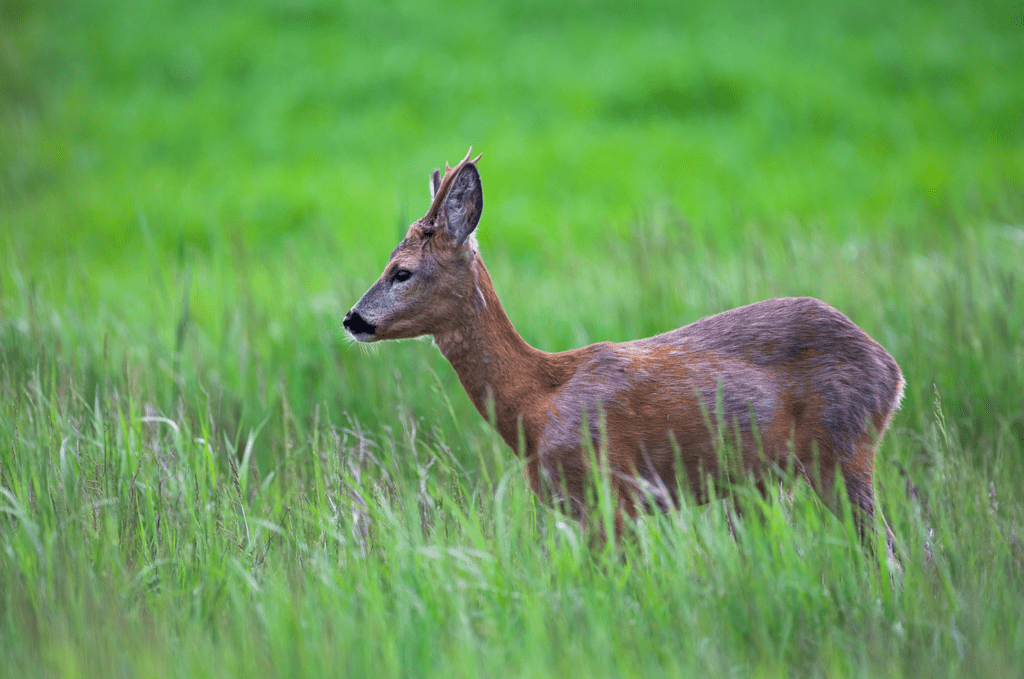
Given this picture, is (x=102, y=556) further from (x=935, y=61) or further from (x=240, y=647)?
(x=935, y=61)

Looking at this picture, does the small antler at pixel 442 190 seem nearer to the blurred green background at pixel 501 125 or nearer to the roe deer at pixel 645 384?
the roe deer at pixel 645 384

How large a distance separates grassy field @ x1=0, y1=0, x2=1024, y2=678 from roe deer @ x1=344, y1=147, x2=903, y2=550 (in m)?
0.22

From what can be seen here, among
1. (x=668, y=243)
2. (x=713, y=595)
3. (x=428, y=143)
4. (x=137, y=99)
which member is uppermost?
(x=137, y=99)

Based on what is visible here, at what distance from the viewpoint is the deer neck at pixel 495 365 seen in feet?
11.5

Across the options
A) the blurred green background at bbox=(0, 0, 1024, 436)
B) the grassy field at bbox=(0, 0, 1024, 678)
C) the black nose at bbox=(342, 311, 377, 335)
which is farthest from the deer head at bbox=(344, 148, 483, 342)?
the blurred green background at bbox=(0, 0, 1024, 436)

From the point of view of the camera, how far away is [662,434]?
11.3ft

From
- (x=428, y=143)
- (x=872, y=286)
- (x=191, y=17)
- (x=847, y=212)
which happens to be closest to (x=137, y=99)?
(x=191, y=17)

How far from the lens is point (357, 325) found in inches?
136

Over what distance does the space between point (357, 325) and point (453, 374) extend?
6.65 feet

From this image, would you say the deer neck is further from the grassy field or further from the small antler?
the grassy field

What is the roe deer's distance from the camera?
135 inches

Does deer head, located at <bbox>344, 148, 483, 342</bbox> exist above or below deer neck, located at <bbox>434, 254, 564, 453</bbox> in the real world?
above

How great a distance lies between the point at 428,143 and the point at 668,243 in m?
8.08

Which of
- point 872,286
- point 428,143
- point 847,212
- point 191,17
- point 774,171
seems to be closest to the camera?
point 872,286
